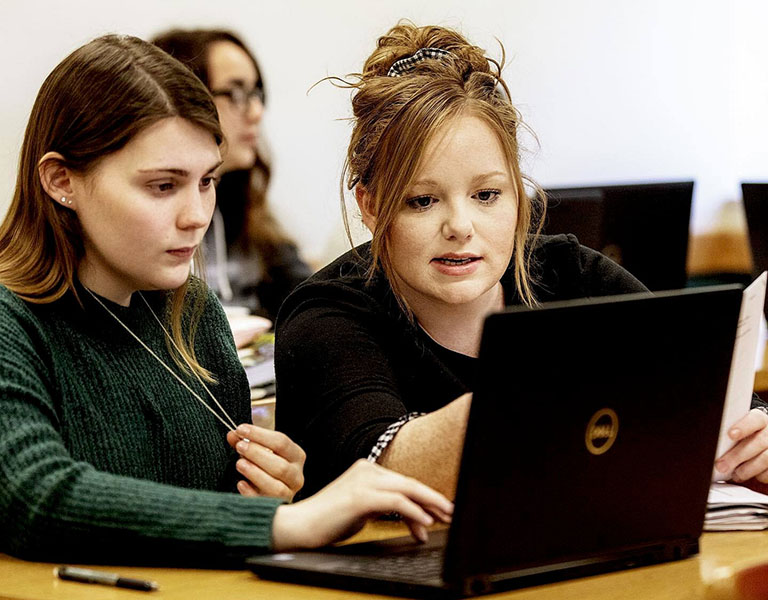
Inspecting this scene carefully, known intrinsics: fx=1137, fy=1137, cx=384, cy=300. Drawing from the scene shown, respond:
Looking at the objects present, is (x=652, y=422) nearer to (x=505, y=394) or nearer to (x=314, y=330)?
(x=505, y=394)

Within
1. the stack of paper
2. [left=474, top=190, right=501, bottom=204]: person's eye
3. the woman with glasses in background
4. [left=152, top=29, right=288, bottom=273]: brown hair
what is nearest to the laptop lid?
the stack of paper

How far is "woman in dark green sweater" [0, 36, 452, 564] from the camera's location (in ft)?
3.83

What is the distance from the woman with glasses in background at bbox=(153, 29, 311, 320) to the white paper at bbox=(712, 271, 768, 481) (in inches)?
89.3

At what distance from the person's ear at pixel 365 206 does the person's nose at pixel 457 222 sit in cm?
14

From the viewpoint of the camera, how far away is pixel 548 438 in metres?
1.03

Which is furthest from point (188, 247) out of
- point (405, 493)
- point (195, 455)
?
point (405, 493)

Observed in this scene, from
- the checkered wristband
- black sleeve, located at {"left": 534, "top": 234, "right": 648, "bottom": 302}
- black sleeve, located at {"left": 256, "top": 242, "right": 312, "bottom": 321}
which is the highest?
black sleeve, located at {"left": 534, "top": 234, "right": 648, "bottom": 302}

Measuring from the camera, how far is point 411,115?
62.5 inches

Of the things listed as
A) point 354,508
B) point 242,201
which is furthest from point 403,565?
point 242,201

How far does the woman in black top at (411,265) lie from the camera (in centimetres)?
153

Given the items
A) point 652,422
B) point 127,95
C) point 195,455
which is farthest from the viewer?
point 195,455

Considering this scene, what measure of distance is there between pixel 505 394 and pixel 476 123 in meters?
0.70

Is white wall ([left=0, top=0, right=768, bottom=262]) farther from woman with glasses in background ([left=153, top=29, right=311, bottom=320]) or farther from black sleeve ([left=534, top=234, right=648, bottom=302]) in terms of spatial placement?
black sleeve ([left=534, top=234, right=648, bottom=302])

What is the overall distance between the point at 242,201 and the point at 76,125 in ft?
7.73
